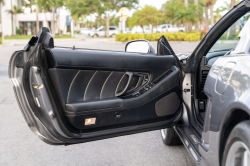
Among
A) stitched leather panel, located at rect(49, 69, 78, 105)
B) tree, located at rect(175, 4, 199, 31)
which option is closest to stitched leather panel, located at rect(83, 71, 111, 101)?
stitched leather panel, located at rect(49, 69, 78, 105)

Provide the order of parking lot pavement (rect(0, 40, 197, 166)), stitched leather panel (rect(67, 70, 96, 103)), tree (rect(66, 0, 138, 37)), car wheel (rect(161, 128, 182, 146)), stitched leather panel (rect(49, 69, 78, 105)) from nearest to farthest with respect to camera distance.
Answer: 1. stitched leather panel (rect(49, 69, 78, 105))
2. stitched leather panel (rect(67, 70, 96, 103))
3. parking lot pavement (rect(0, 40, 197, 166))
4. car wheel (rect(161, 128, 182, 146))
5. tree (rect(66, 0, 138, 37))

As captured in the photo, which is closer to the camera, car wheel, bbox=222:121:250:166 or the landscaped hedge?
car wheel, bbox=222:121:250:166

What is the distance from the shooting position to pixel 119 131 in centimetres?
281

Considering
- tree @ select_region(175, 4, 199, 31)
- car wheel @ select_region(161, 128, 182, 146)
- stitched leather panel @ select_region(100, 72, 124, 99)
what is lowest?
car wheel @ select_region(161, 128, 182, 146)

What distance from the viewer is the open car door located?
249cm

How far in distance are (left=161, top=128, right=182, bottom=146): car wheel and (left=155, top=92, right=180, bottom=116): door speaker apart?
69 centimetres

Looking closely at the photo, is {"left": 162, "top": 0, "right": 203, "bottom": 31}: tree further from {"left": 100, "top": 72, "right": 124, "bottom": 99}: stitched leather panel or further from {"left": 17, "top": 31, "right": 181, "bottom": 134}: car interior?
{"left": 100, "top": 72, "right": 124, "bottom": 99}: stitched leather panel

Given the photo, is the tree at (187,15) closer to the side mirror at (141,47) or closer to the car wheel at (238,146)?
the side mirror at (141,47)

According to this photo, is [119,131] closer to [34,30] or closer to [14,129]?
[14,129]

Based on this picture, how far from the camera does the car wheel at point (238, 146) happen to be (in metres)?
1.74

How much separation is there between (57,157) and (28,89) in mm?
1445

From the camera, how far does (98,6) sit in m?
42.8

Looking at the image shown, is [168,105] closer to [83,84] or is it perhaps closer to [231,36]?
[83,84]

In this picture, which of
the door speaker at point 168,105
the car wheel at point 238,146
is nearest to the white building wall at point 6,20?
the door speaker at point 168,105
